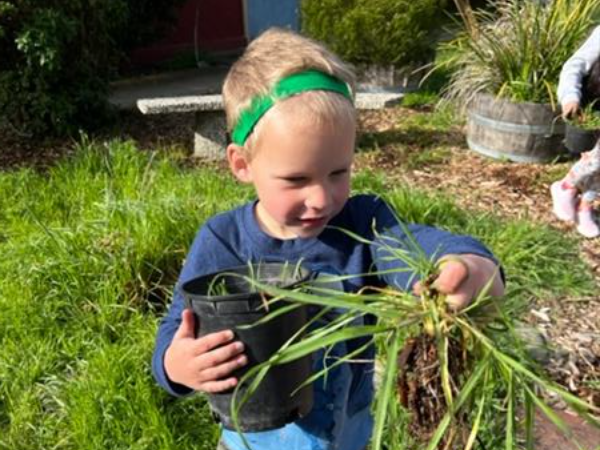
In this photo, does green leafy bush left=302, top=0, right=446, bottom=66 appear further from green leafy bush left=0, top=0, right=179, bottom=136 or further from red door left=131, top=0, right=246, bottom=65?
red door left=131, top=0, right=246, bottom=65

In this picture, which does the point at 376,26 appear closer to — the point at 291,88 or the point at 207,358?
the point at 291,88

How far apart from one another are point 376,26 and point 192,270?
6496 millimetres

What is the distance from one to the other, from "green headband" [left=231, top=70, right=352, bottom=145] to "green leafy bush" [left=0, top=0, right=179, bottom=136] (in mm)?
4743

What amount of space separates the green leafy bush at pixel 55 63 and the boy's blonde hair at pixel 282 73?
460 cm

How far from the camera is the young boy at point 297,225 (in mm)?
1526

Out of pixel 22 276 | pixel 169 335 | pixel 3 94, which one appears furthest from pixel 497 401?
pixel 3 94

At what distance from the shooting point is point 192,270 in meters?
1.79

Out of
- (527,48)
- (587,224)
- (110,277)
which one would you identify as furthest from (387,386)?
(527,48)

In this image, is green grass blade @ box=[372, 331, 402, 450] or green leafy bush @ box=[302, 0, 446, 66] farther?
green leafy bush @ box=[302, 0, 446, 66]

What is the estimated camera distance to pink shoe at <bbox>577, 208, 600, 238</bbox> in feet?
14.8

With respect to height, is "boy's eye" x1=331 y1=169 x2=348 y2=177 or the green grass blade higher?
"boy's eye" x1=331 y1=169 x2=348 y2=177

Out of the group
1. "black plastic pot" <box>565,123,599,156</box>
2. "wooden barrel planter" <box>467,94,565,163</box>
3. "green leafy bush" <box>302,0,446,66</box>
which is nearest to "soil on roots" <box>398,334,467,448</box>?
"black plastic pot" <box>565,123,599,156</box>

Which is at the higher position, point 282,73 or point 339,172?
point 282,73

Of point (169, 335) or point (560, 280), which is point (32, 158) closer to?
point (560, 280)
